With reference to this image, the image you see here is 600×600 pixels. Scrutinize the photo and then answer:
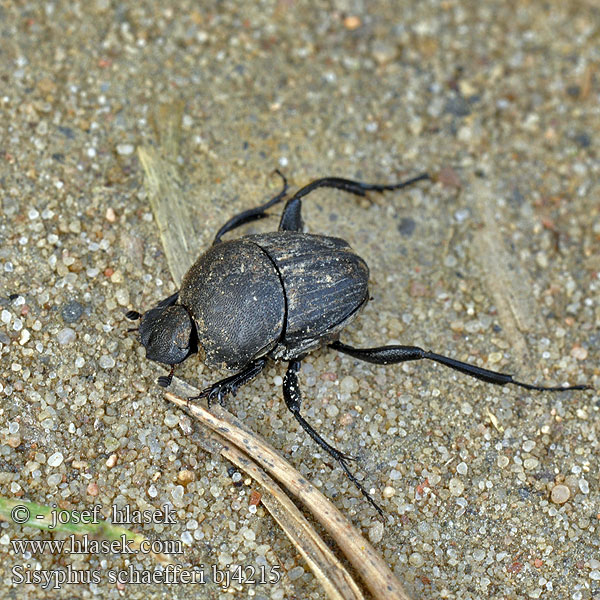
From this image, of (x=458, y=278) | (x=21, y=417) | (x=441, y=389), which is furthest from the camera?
(x=458, y=278)

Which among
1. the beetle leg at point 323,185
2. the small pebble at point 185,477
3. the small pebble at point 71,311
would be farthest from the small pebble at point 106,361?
the beetle leg at point 323,185

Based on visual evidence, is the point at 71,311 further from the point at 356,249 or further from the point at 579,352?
the point at 579,352

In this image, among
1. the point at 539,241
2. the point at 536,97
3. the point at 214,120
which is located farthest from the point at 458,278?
the point at 214,120

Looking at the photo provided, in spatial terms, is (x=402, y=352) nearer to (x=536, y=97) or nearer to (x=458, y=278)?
(x=458, y=278)

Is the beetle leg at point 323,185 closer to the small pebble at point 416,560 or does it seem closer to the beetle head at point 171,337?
the beetle head at point 171,337

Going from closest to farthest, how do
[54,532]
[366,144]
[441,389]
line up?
1. [54,532]
2. [441,389]
3. [366,144]

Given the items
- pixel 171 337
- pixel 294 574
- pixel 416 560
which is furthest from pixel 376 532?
pixel 171 337

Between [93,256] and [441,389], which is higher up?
[93,256]
